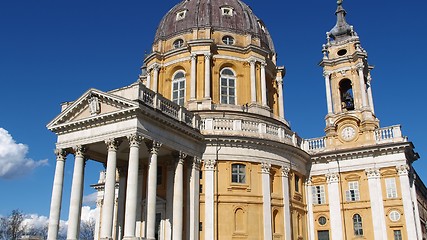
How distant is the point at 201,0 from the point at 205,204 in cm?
1803

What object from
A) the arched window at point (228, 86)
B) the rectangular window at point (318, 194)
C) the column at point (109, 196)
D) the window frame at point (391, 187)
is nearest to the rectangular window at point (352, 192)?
the rectangular window at point (318, 194)

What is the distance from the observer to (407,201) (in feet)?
96.9

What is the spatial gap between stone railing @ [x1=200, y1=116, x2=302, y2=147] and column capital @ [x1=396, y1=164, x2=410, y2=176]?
7555 millimetres

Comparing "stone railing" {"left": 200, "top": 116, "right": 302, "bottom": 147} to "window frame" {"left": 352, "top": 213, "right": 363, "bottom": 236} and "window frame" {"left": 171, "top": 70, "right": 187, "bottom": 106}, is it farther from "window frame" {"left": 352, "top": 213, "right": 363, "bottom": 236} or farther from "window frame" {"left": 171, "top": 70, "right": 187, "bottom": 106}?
"window frame" {"left": 352, "top": 213, "right": 363, "bottom": 236}

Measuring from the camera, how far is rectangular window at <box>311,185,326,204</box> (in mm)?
32531

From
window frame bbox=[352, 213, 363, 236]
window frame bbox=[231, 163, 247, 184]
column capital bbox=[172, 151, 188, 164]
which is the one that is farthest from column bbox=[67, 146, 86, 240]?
window frame bbox=[352, 213, 363, 236]

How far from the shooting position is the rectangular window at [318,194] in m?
32.5

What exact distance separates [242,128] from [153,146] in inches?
284

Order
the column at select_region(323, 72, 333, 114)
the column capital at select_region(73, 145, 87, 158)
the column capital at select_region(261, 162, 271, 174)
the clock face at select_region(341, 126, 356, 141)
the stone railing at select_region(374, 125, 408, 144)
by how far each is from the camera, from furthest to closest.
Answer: the column at select_region(323, 72, 333, 114) < the clock face at select_region(341, 126, 356, 141) < the stone railing at select_region(374, 125, 408, 144) < the column capital at select_region(261, 162, 271, 174) < the column capital at select_region(73, 145, 87, 158)

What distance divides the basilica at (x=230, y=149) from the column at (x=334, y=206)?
68 mm

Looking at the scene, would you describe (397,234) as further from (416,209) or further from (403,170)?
(403,170)

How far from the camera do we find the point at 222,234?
26484 millimetres

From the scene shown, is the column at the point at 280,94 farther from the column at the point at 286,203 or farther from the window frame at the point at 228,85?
the column at the point at 286,203

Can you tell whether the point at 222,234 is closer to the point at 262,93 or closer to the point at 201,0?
the point at 262,93
